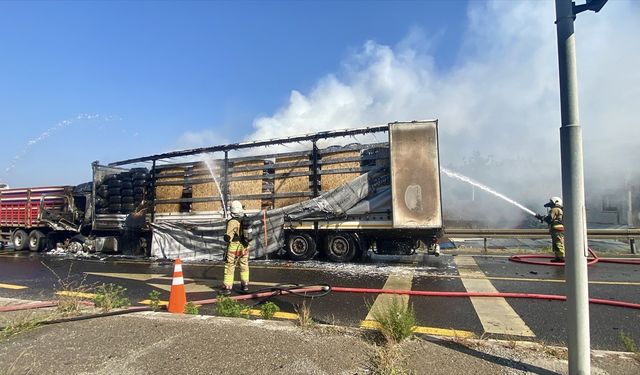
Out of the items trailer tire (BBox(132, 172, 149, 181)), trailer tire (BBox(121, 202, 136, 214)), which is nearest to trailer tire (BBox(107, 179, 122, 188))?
trailer tire (BBox(132, 172, 149, 181))

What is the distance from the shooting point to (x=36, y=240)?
15.0 metres

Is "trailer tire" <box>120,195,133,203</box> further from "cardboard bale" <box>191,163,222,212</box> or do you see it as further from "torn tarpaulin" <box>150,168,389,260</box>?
"cardboard bale" <box>191,163,222,212</box>

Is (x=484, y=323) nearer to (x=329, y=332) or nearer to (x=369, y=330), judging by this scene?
(x=369, y=330)

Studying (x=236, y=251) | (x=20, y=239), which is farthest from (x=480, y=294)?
(x=20, y=239)

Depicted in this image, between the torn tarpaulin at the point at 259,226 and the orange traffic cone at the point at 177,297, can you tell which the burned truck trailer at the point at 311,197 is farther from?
the orange traffic cone at the point at 177,297

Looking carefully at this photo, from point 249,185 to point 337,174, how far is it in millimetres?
2721

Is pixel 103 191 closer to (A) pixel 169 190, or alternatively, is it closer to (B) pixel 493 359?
(A) pixel 169 190

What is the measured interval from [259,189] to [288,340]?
25.4ft

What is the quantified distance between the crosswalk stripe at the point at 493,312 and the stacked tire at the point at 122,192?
10634 mm

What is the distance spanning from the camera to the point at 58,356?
11.1 ft

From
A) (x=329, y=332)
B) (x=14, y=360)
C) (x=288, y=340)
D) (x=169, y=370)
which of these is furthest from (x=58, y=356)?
(x=329, y=332)

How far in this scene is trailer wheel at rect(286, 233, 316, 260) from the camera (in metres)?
10.2

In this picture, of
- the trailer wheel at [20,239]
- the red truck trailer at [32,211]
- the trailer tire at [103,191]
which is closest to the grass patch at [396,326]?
the trailer tire at [103,191]

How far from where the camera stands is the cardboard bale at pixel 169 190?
12.2 m
